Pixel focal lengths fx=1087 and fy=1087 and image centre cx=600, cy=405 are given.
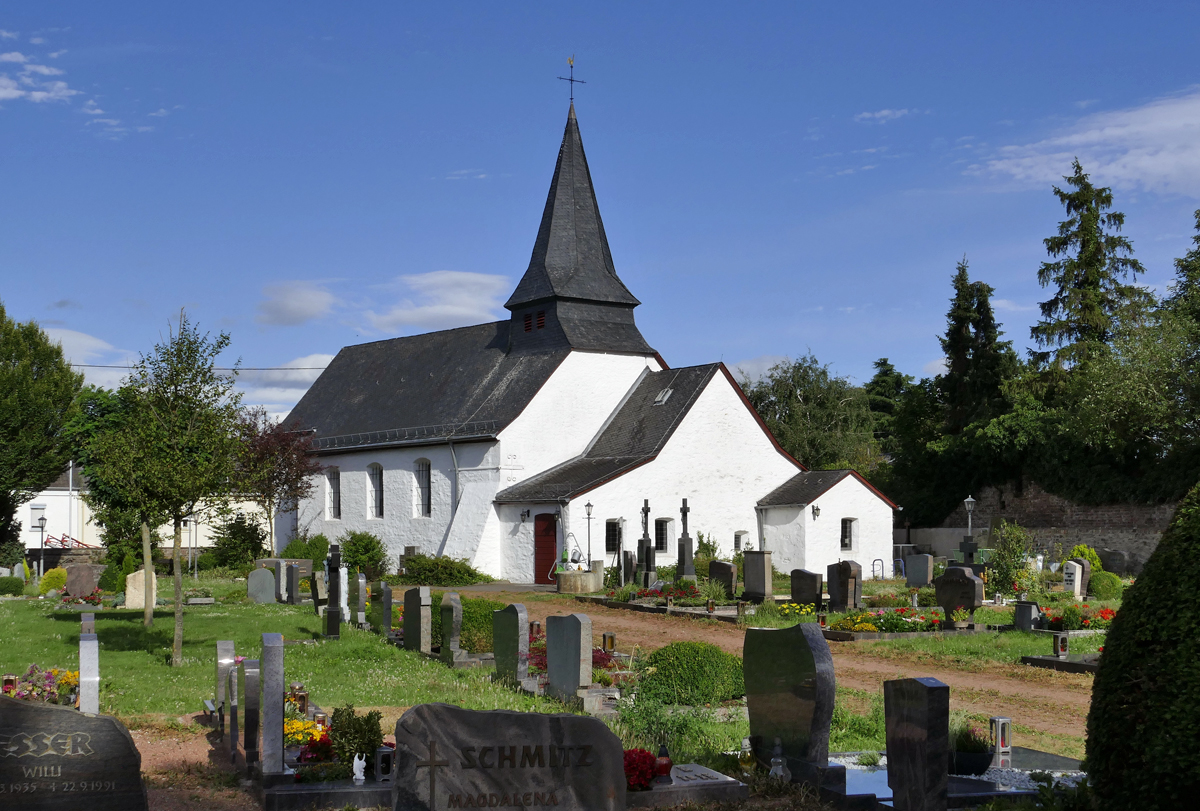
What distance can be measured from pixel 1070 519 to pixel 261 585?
2648cm

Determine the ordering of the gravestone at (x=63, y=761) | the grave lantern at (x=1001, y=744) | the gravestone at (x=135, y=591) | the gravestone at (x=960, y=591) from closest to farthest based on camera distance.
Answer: the gravestone at (x=63, y=761), the grave lantern at (x=1001, y=744), the gravestone at (x=960, y=591), the gravestone at (x=135, y=591)

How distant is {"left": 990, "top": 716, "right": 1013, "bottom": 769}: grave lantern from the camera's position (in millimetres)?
8445

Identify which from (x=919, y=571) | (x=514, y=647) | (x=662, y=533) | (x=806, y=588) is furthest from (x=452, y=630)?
(x=662, y=533)

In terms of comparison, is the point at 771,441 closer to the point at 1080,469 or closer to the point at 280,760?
the point at 1080,469

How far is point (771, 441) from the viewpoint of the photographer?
34969 millimetres

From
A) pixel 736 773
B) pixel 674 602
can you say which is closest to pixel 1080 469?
pixel 674 602

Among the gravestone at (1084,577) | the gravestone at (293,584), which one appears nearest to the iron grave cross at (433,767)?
the gravestone at (293,584)

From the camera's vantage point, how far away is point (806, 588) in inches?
875

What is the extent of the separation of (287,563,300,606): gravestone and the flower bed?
14084 millimetres

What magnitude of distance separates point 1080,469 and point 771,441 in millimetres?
10394

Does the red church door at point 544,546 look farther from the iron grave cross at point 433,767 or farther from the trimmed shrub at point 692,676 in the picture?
the iron grave cross at point 433,767

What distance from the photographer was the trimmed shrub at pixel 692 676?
1095 cm

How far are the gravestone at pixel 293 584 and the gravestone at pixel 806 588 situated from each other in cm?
1081

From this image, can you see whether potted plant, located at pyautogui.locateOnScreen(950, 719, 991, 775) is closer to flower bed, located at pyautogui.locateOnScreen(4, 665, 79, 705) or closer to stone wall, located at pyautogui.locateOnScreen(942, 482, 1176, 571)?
flower bed, located at pyautogui.locateOnScreen(4, 665, 79, 705)
